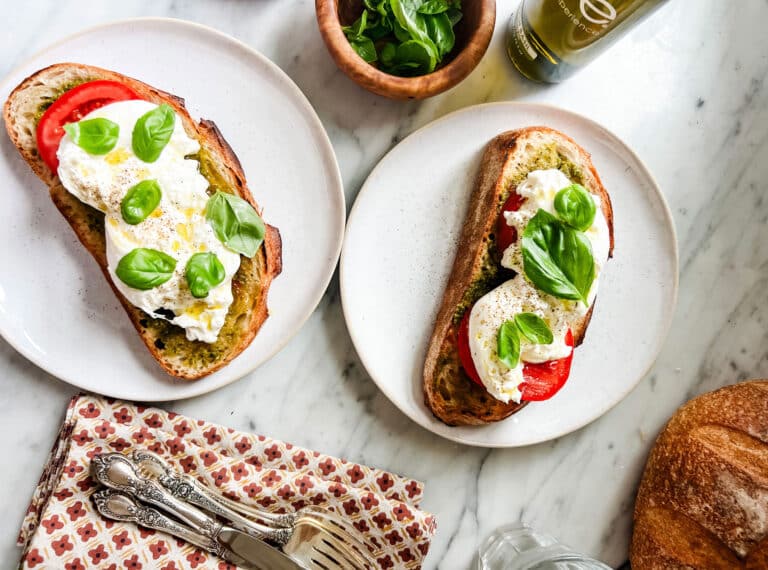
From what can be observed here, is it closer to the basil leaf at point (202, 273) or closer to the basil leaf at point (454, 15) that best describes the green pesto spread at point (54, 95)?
the basil leaf at point (202, 273)

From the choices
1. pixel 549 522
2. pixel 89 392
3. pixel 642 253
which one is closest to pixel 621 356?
pixel 642 253

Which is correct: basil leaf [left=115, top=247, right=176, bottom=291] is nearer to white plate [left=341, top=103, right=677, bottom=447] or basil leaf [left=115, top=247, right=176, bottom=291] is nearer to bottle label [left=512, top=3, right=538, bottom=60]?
white plate [left=341, top=103, right=677, bottom=447]

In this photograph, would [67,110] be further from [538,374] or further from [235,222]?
[538,374]

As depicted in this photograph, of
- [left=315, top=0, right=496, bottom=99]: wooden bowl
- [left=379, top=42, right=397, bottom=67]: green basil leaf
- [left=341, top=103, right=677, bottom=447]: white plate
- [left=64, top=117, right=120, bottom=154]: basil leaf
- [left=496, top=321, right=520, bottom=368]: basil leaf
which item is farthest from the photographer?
[left=341, top=103, right=677, bottom=447]: white plate

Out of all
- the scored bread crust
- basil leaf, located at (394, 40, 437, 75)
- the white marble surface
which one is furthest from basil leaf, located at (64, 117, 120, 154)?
the scored bread crust

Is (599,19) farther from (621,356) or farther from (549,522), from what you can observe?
(549,522)

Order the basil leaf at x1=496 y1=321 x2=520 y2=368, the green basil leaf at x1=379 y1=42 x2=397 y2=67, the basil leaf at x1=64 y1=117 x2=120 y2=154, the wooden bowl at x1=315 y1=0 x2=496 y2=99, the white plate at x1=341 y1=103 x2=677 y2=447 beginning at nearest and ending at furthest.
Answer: the basil leaf at x1=64 y1=117 x2=120 y2=154 < the basil leaf at x1=496 y1=321 x2=520 y2=368 < the wooden bowl at x1=315 y1=0 x2=496 y2=99 < the green basil leaf at x1=379 y1=42 x2=397 y2=67 < the white plate at x1=341 y1=103 x2=677 y2=447
